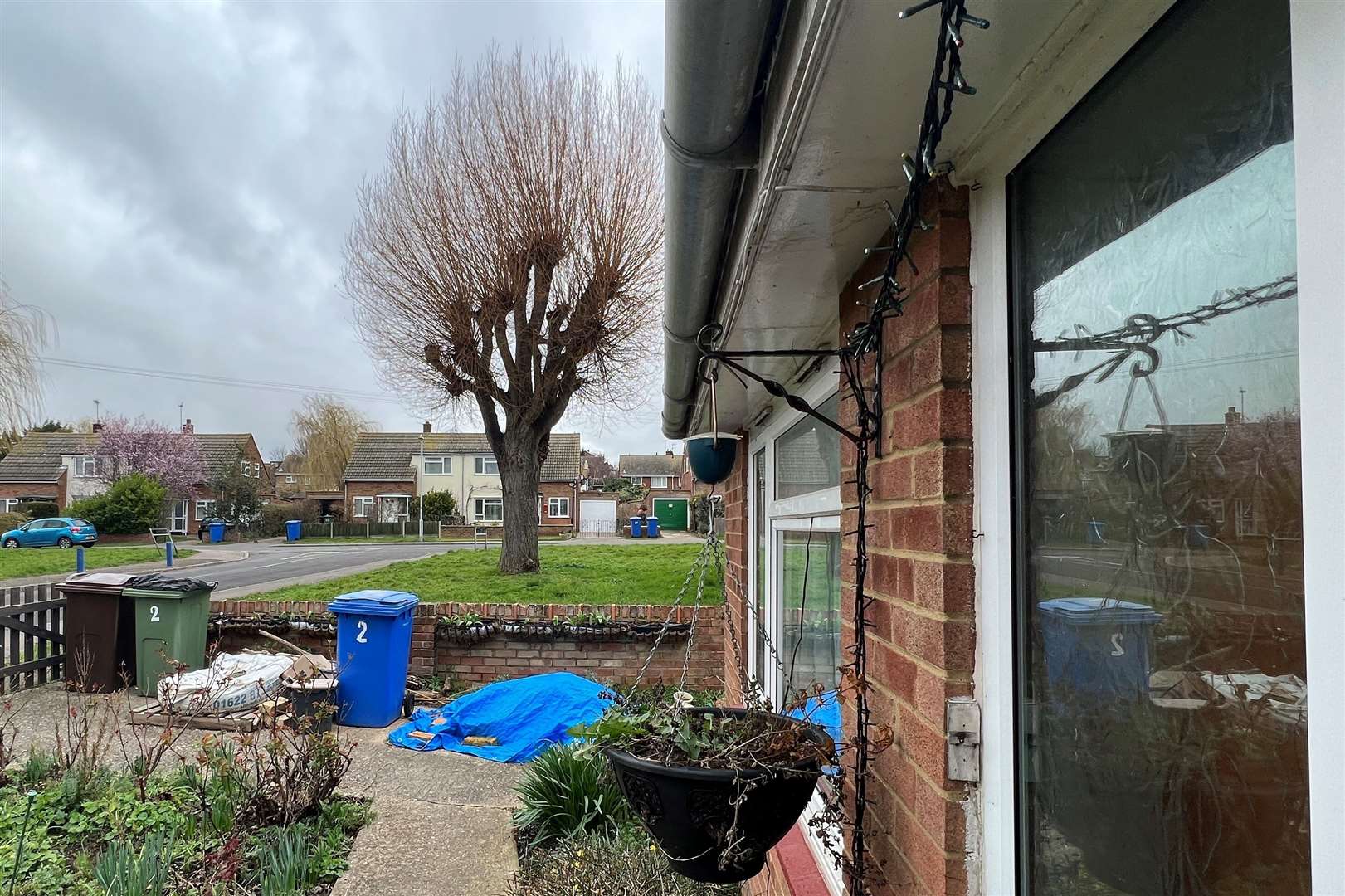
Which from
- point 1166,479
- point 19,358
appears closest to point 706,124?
point 1166,479

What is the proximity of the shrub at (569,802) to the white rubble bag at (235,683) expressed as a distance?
2638 mm

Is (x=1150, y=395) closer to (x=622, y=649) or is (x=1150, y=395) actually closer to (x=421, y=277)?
(x=622, y=649)

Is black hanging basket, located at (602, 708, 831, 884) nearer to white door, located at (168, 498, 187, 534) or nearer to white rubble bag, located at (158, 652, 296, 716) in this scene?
white rubble bag, located at (158, 652, 296, 716)

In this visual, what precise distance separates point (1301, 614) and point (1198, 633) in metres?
0.14

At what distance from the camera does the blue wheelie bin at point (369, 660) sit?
238 inches

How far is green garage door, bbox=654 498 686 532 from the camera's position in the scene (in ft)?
131

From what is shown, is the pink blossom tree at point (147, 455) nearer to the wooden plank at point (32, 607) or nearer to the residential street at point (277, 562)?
the residential street at point (277, 562)

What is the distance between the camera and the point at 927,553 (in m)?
1.21

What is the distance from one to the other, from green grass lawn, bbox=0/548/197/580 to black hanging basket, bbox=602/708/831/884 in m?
19.4

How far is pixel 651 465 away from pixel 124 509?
3483 centimetres

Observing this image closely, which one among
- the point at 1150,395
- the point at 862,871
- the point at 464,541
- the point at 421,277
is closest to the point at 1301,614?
the point at 1150,395

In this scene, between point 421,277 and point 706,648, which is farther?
point 421,277

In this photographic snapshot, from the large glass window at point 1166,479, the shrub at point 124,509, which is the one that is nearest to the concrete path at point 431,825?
the large glass window at point 1166,479

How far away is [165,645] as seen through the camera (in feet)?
21.6
